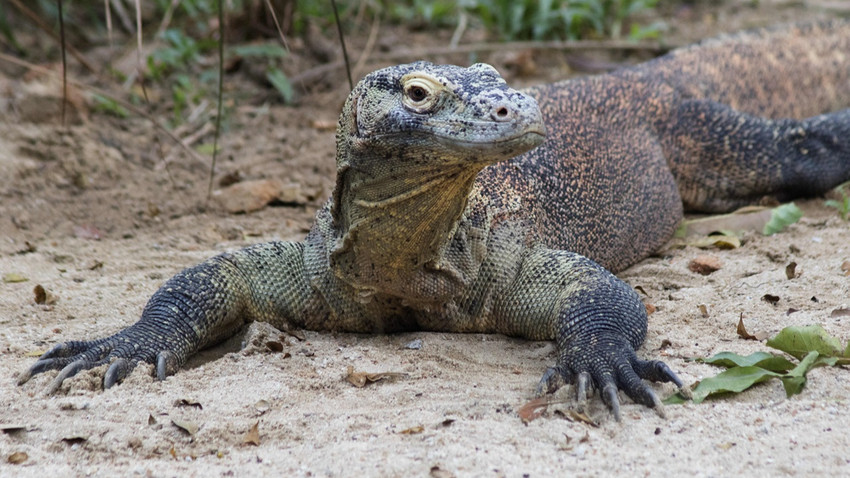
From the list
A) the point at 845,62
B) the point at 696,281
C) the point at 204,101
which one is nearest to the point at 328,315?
the point at 696,281

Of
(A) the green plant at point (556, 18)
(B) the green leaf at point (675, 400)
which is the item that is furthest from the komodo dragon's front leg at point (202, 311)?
(A) the green plant at point (556, 18)

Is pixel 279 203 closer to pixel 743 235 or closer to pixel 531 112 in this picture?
pixel 743 235

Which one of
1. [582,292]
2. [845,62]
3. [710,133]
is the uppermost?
[845,62]

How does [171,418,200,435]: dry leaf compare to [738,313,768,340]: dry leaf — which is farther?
[738,313,768,340]: dry leaf

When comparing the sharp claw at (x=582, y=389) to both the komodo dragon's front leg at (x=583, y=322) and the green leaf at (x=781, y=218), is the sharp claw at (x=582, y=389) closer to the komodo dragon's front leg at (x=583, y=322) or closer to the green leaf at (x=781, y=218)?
the komodo dragon's front leg at (x=583, y=322)

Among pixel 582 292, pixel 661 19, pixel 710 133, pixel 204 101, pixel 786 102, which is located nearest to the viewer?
pixel 582 292

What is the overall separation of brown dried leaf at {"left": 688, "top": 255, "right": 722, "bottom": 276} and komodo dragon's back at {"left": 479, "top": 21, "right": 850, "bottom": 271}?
1.22 feet

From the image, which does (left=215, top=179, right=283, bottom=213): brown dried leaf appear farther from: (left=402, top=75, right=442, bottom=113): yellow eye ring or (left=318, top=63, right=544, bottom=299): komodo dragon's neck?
(left=402, top=75, right=442, bottom=113): yellow eye ring

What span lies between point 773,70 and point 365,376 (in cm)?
448

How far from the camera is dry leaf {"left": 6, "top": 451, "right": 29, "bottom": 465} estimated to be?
8.71ft

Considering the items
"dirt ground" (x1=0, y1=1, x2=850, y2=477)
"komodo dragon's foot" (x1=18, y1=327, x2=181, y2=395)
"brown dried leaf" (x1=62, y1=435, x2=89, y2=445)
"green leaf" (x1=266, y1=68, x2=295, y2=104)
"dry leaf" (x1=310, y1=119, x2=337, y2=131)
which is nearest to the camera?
"dirt ground" (x1=0, y1=1, x2=850, y2=477)

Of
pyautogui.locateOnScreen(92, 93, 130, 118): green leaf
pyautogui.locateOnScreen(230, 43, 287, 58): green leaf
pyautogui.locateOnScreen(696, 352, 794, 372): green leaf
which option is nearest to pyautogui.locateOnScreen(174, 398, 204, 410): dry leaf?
pyautogui.locateOnScreen(696, 352, 794, 372): green leaf

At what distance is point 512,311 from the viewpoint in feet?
12.5

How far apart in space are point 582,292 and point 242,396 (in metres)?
1.37
